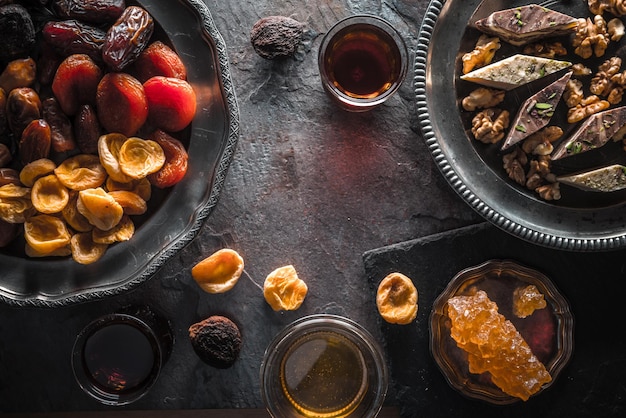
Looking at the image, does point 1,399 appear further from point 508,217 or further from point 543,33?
point 543,33

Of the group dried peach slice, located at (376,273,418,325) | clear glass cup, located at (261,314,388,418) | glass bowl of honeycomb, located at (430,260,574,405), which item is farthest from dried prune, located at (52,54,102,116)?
glass bowl of honeycomb, located at (430,260,574,405)

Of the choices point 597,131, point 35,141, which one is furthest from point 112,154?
point 597,131

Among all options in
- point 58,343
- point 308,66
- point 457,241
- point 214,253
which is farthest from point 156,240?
point 457,241

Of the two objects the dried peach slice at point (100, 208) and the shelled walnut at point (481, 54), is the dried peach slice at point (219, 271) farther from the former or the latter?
the shelled walnut at point (481, 54)

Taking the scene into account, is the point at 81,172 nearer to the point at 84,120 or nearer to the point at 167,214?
the point at 84,120

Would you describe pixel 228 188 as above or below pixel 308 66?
below

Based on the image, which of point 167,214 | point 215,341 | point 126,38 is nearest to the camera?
point 126,38
